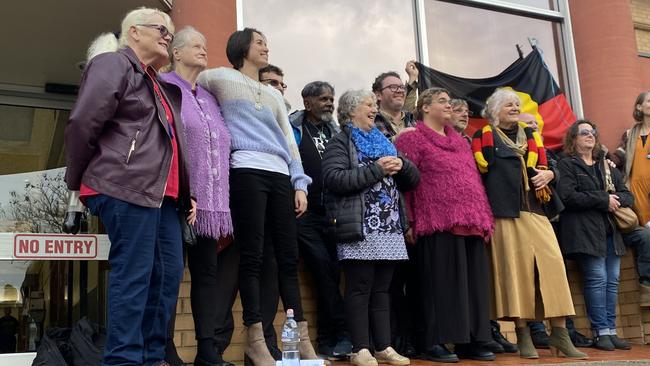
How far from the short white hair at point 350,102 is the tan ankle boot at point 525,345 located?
77.5 inches

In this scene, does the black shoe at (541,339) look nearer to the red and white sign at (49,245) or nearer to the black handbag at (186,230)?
the black handbag at (186,230)

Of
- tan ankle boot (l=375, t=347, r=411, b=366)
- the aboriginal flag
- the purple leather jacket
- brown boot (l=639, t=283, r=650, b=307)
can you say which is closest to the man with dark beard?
tan ankle boot (l=375, t=347, r=411, b=366)

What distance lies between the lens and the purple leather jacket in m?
3.03

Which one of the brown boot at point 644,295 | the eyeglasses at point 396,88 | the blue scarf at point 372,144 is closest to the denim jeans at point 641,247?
the brown boot at point 644,295

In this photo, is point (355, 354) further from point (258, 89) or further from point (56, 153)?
point (56, 153)

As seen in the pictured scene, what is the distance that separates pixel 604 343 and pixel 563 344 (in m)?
0.89

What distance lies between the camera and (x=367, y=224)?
4402 millimetres

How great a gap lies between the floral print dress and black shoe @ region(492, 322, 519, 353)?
1454 millimetres

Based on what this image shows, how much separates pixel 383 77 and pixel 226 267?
2.20m

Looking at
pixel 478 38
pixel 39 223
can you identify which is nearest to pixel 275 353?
pixel 39 223

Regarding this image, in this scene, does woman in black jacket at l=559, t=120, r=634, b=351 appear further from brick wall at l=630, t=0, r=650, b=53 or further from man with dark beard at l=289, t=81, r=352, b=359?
brick wall at l=630, t=0, r=650, b=53

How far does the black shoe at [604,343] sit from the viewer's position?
550 centimetres

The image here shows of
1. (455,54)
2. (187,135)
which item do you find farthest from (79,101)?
(455,54)

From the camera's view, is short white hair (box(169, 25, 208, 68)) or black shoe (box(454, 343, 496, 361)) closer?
short white hair (box(169, 25, 208, 68))
